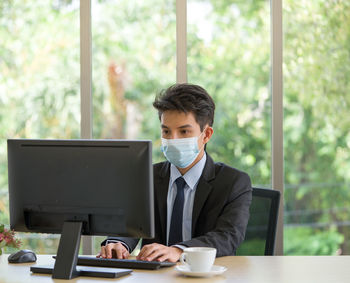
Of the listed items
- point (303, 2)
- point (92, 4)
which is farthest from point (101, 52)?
point (303, 2)

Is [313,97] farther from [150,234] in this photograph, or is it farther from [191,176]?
[150,234]

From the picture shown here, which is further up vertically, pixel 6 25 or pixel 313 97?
pixel 6 25

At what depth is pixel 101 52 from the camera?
12.0 ft

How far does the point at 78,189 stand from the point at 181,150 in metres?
0.58

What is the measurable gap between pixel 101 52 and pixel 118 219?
1843 mm

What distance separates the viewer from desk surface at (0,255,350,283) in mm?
1924

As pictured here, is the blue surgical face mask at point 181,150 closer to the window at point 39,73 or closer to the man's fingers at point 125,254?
the man's fingers at point 125,254

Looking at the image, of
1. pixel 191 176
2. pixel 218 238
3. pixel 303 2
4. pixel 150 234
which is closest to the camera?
pixel 150 234

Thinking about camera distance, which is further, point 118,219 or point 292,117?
point 292,117

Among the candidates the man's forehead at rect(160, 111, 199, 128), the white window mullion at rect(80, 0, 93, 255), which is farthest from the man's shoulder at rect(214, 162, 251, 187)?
the white window mullion at rect(80, 0, 93, 255)

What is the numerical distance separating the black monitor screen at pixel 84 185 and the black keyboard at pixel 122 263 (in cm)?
14

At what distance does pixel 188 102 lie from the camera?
2.51 m

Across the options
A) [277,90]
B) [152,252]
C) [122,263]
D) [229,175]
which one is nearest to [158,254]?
[152,252]

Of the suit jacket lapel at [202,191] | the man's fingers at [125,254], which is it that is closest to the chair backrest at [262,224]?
the suit jacket lapel at [202,191]
